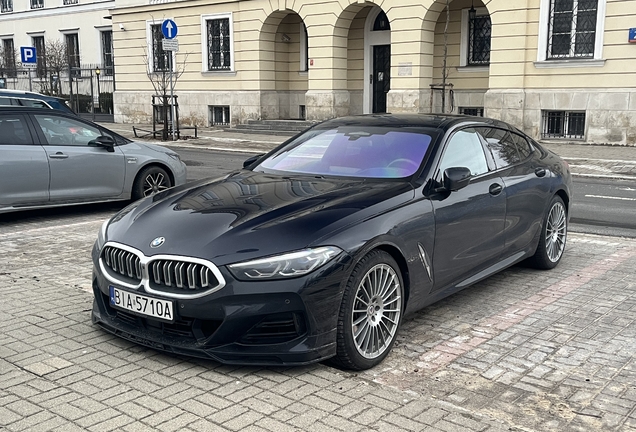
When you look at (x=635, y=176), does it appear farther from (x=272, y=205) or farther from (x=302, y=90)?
(x=302, y=90)

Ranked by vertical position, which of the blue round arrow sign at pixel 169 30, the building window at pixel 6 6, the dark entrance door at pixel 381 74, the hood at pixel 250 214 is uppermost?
the building window at pixel 6 6

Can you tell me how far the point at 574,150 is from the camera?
19.5m

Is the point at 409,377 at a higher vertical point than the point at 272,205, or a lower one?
lower

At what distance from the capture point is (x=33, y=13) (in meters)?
43.4

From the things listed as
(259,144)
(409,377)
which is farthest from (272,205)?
(259,144)

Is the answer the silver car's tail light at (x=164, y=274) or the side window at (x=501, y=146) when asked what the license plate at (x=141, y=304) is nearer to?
the silver car's tail light at (x=164, y=274)

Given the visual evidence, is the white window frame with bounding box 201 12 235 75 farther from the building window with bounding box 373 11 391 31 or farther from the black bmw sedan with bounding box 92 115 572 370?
the black bmw sedan with bounding box 92 115 572 370

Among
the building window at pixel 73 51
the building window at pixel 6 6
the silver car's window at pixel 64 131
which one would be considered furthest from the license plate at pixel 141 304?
the building window at pixel 6 6

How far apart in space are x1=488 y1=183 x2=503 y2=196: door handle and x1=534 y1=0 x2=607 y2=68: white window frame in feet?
54.1

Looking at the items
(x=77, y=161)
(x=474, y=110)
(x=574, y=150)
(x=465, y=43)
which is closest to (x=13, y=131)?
(x=77, y=161)

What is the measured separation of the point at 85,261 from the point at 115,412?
3.66 meters

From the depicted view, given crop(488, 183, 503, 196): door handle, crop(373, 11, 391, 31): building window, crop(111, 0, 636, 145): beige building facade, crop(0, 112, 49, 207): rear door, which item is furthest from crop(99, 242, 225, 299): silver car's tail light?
crop(373, 11, 391, 31): building window

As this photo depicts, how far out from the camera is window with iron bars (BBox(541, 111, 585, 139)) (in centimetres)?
2123

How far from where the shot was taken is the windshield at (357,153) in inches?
207
